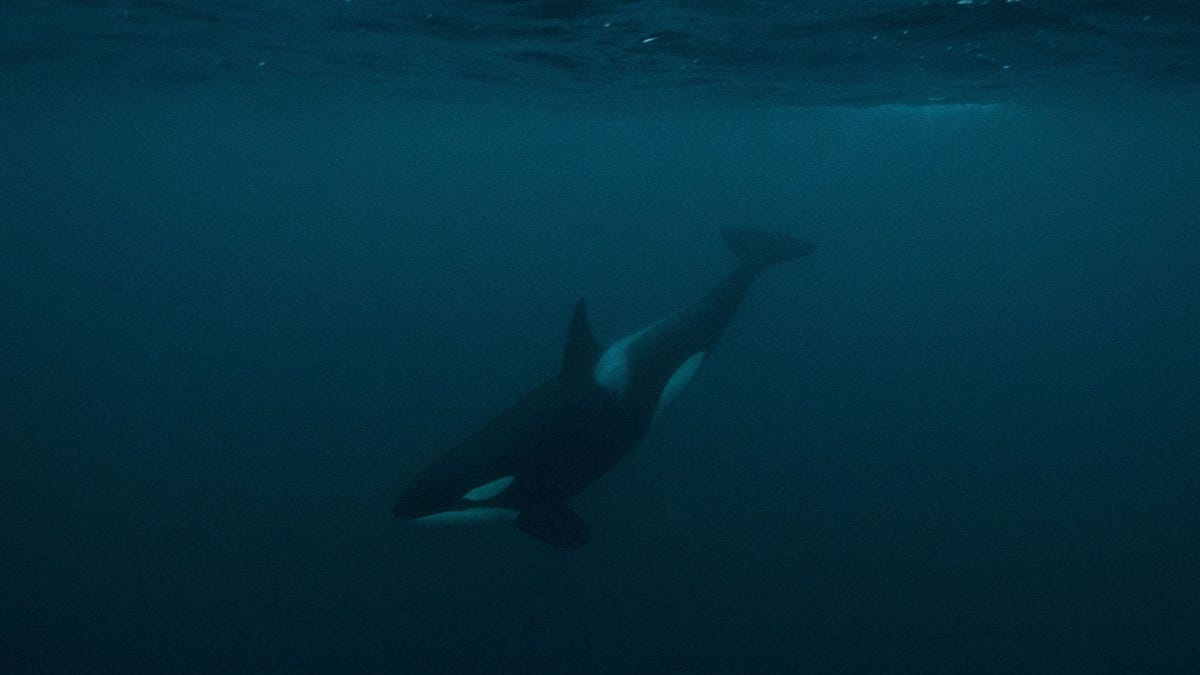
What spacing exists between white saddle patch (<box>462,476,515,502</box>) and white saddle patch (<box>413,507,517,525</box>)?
160 millimetres

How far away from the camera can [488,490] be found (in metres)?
7.29

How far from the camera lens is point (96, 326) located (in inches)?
803

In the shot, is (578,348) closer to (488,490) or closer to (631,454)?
(488,490)

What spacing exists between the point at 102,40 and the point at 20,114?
22893 millimetres

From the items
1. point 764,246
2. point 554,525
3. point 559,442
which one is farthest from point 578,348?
point 764,246

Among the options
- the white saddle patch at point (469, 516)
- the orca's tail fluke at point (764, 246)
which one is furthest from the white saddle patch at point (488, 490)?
the orca's tail fluke at point (764, 246)

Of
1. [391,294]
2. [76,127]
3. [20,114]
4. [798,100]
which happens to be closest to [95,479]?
[391,294]

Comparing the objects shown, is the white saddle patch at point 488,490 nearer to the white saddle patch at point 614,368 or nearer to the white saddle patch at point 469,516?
the white saddle patch at point 469,516

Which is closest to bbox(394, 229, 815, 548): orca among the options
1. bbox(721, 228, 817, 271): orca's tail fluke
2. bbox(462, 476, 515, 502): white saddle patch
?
bbox(462, 476, 515, 502): white saddle patch

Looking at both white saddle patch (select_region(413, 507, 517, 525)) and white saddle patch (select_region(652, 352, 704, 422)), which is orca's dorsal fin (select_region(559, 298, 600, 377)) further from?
white saddle patch (select_region(413, 507, 517, 525))

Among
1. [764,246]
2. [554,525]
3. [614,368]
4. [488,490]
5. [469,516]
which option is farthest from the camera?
[764,246]

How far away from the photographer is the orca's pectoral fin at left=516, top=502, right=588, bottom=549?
7.58 meters

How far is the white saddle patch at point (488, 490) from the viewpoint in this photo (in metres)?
7.22

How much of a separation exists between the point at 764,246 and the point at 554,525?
602 centimetres
